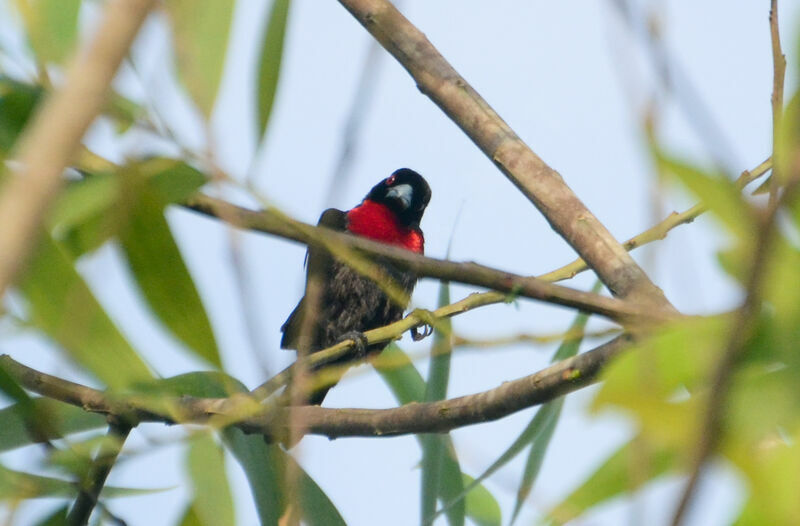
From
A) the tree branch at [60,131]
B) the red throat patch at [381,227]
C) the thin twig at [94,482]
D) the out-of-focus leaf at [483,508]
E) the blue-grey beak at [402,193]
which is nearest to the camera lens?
the tree branch at [60,131]

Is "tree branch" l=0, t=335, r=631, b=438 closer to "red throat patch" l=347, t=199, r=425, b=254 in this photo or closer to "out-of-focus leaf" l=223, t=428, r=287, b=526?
"out-of-focus leaf" l=223, t=428, r=287, b=526

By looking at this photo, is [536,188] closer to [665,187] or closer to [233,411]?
[233,411]

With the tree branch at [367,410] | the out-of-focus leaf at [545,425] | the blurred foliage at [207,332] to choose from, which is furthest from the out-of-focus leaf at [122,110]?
the out-of-focus leaf at [545,425]

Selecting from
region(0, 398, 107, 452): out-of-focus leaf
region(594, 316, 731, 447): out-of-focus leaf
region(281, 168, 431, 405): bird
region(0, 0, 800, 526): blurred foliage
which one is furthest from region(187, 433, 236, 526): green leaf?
region(281, 168, 431, 405): bird

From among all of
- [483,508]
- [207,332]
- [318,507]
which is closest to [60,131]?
[207,332]

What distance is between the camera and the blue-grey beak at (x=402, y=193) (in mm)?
3207

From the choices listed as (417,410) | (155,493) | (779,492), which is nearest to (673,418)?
(779,492)

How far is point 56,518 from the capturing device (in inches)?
32.7

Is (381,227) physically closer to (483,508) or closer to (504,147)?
(483,508)

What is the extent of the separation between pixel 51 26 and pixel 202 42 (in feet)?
0.42

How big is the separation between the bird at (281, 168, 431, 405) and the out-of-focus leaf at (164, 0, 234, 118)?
131cm

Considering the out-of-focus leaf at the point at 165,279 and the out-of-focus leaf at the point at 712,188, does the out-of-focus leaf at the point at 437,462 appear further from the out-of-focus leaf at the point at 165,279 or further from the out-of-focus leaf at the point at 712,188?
the out-of-focus leaf at the point at 712,188

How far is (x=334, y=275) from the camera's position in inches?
110

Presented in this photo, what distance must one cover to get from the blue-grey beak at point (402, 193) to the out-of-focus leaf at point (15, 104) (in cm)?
253
